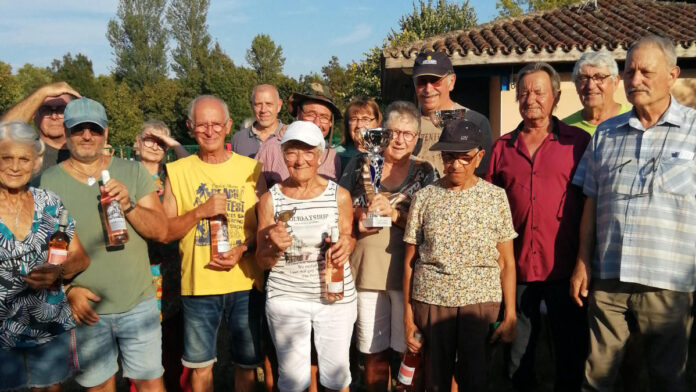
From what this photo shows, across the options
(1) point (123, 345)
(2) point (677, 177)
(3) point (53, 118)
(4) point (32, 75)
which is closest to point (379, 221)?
(2) point (677, 177)

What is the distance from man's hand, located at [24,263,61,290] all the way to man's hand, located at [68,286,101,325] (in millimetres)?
287

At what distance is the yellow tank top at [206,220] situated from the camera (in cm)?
348

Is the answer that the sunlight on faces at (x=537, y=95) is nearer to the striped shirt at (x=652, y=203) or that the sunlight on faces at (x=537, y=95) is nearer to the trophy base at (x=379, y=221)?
the striped shirt at (x=652, y=203)

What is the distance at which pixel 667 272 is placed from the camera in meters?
2.94

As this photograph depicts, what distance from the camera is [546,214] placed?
3.42 meters

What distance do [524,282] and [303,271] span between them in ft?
5.16

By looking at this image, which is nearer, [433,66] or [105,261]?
[105,261]

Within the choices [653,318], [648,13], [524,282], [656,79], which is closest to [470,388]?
[524,282]

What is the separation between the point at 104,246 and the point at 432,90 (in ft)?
9.23

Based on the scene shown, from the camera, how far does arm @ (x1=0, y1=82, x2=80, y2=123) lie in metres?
3.57

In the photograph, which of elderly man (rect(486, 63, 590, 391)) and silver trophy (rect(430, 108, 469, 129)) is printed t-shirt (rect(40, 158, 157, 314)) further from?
elderly man (rect(486, 63, 590, 391))

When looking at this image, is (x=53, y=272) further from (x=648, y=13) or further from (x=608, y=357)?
(x=648, y=13)

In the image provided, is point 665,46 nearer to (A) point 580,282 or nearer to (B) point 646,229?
(B) point 646,229

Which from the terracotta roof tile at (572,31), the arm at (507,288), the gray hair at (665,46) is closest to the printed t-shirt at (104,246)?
the arm at (507,288)
